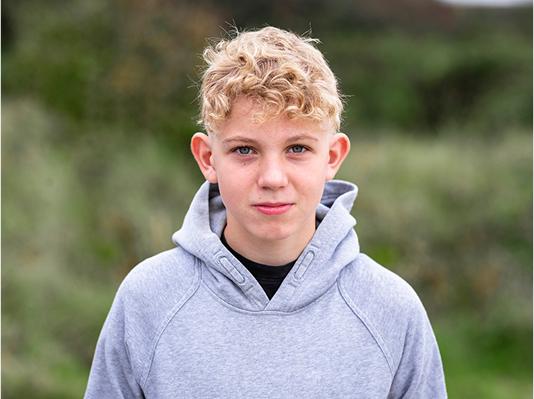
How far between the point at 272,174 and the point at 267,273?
1.00 ft

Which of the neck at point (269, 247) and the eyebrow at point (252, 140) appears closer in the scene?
the eyebrow at point (252, 140)

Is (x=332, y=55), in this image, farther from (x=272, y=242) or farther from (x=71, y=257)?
(x=272, y=242)

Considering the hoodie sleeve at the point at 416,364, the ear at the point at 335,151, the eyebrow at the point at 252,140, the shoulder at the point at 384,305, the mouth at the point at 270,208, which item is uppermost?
the eyebrow at the point at 252,140

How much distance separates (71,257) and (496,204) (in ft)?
11.1

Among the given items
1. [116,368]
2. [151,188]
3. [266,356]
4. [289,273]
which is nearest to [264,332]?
[266,356]

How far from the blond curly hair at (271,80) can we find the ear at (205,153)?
0.05 m

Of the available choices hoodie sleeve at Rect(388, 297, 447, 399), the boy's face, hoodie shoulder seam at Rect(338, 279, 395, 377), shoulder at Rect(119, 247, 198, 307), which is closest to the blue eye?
the boy's face

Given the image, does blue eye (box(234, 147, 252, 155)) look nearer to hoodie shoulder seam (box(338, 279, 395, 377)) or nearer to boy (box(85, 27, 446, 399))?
boy (box(85, 27, 446, 399))

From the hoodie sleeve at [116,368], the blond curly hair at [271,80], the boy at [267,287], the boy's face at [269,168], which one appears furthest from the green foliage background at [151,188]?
the boy's face at [269,168]

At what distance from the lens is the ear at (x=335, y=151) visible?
7.36 ft

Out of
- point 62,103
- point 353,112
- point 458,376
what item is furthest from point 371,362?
point 353,112

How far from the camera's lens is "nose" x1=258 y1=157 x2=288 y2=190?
2059mm

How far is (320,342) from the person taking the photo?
7.06ft

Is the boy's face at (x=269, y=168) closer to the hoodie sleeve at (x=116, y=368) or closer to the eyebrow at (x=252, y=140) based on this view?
the eyebrow at (x=252, y=140)
